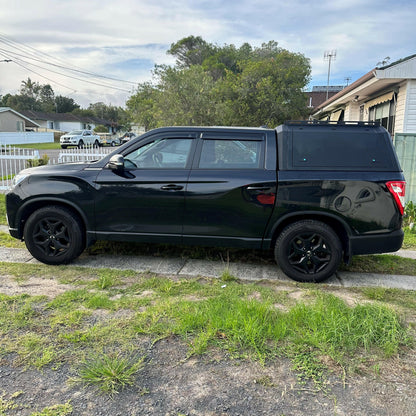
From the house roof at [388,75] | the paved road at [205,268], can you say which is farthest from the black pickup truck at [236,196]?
the house roof at [388,75]

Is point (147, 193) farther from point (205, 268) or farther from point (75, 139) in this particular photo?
point (75, 139)

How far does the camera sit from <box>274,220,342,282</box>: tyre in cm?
441

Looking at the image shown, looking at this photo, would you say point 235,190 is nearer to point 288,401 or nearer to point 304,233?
point 304,233

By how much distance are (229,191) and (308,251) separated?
1.16 metres

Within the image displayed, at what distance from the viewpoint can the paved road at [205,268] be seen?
466 cm

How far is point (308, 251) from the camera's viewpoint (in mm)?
4473

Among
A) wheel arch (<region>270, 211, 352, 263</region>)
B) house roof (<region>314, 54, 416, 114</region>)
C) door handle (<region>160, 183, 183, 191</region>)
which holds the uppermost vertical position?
house roof (<region>314, 54, 416, 114</region>)

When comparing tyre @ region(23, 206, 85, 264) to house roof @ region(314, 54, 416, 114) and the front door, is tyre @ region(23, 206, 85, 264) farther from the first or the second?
house roof @ region(314, 54, 416, 114)

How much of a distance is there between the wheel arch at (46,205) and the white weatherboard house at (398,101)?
6.49m

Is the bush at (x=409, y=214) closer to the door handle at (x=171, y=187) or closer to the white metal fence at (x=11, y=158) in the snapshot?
the door handle at (x=171, y=187)

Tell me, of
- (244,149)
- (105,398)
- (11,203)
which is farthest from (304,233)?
(11,203)

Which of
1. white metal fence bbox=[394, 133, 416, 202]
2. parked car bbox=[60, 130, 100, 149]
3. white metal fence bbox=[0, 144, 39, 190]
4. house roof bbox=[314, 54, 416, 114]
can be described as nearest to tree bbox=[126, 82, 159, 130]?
parked car bbox=[60, 130, 100, 149]

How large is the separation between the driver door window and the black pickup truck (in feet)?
0.04

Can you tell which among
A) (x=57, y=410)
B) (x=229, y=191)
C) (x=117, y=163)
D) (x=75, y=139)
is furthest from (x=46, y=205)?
(x=75, y=139)
